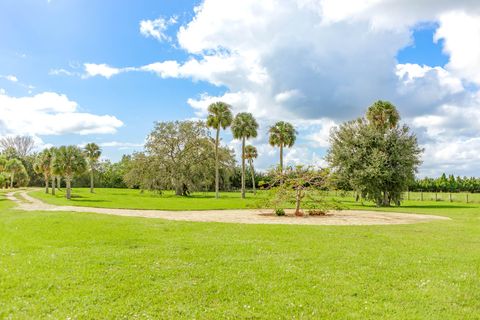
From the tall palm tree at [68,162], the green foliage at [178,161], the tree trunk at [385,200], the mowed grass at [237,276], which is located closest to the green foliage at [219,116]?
the green foliage at [178,161]

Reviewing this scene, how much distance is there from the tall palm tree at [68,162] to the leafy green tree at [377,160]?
96.7ft

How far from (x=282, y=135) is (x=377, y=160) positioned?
21027 mm

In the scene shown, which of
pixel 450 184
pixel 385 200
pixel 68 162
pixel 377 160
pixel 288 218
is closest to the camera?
pixel 288 218

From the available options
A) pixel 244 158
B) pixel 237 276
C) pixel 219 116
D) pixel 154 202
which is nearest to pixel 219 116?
pixel 219 116

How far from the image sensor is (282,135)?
172ft

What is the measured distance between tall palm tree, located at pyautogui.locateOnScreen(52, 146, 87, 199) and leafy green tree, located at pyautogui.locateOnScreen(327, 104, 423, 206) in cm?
2947

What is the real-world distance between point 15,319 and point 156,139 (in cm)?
5155

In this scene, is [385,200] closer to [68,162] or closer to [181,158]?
[181,158]

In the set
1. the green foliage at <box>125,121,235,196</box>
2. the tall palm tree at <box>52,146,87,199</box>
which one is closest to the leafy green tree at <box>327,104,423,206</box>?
the green foliage at <box>125,121,235,196</box>

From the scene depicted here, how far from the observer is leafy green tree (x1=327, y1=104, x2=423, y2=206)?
33125 mm

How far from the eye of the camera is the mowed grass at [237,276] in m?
5.80

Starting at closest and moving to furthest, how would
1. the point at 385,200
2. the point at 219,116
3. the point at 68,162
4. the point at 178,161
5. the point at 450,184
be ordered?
the point at 385,200 → the point at 68,162 → the point at 219,116 → the point at 178,161 → the point at 450,184

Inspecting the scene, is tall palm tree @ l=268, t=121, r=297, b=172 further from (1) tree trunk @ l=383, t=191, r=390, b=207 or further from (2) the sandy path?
(2) the sandy path

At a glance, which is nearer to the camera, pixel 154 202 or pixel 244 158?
pixel 154 202
